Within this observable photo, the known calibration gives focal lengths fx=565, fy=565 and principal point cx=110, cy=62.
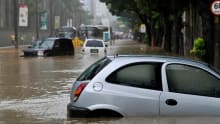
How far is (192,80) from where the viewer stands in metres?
8.94

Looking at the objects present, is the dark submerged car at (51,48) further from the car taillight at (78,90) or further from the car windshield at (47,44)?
the car taillight at (78,90)

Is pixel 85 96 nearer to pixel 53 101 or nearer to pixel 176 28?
pixel 53 101

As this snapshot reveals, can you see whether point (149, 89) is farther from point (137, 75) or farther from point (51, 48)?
point (51, 48)

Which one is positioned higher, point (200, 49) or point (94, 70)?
point (94, 70)

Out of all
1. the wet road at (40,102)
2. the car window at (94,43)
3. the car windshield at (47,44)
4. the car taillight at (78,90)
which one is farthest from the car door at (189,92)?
the car window at (94,43)

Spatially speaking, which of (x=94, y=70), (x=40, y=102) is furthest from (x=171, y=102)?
(x=40, y=102)

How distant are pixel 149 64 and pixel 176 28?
31.3 meters

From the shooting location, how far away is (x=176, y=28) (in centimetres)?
3991

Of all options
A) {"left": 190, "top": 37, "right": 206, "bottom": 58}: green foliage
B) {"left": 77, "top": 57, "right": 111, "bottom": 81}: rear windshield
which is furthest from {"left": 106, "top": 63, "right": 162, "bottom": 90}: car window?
{"left": 190, "top": 37, "right": 206, "bottom": 58}: green foliage

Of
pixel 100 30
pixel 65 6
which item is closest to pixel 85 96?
pixel 100 30

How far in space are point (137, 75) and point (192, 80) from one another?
0.87m

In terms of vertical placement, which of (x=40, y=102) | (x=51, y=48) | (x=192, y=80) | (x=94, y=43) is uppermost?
(x=192, y=80)

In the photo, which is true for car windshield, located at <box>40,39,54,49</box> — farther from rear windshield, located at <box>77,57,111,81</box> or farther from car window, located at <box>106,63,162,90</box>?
car window, located at <box>106,63,162,90</box>

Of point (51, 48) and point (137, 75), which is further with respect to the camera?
point (51, 48)
